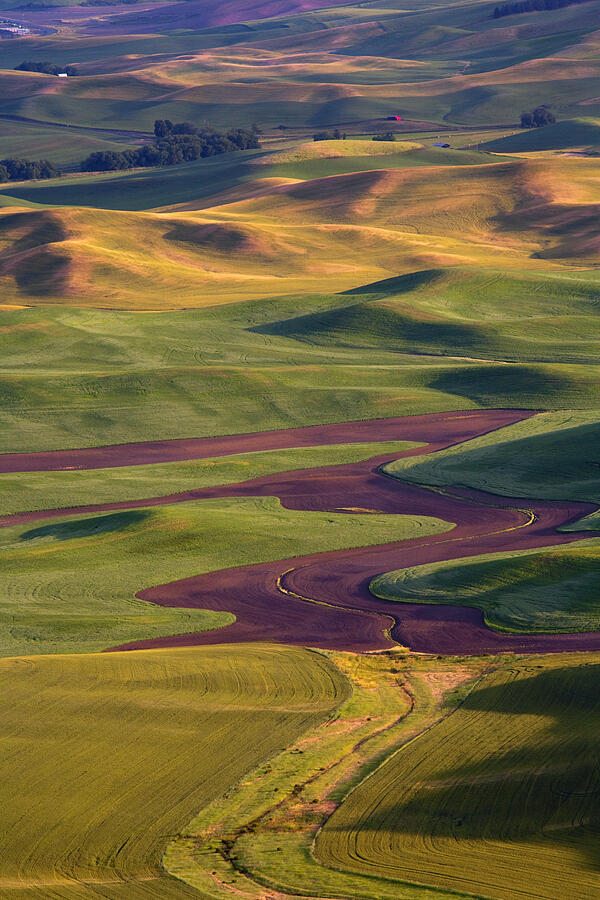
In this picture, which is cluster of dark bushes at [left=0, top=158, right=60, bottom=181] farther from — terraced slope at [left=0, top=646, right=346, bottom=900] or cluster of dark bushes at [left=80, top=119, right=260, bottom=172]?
terraced slope at [left=0, top=646, right=346, bottom=900]

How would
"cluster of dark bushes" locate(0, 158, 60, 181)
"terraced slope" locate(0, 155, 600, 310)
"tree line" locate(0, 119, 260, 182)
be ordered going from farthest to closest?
"tree line" locate(0, 119, 260, 182) < "cluster of dark bushes" locate(0, 158, 60, 181) < "terraced slope" locate(0, 155, 600, 310)

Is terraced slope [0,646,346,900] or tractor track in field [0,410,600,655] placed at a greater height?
terraced slope [0,646,346,900]

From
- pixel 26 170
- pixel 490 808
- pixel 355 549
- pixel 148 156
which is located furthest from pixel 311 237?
pixel 490 808

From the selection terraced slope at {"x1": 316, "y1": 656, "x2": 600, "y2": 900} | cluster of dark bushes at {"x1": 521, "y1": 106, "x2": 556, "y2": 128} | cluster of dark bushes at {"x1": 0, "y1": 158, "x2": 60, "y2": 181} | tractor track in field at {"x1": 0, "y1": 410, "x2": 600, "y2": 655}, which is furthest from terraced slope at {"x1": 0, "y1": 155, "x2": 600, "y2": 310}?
terraced slope at {"x1": 316, "y1": 656, "x2": 600, "y2": 900}

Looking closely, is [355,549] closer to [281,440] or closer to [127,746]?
[281,440]

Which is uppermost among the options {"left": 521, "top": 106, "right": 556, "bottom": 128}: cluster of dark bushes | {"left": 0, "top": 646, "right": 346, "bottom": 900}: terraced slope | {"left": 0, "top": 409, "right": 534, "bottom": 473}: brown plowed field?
{"left": 521, "top": 106, "right": 556, "bottom": 128}: cluster of dark bushes

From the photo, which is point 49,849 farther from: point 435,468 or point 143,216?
point 143,216
